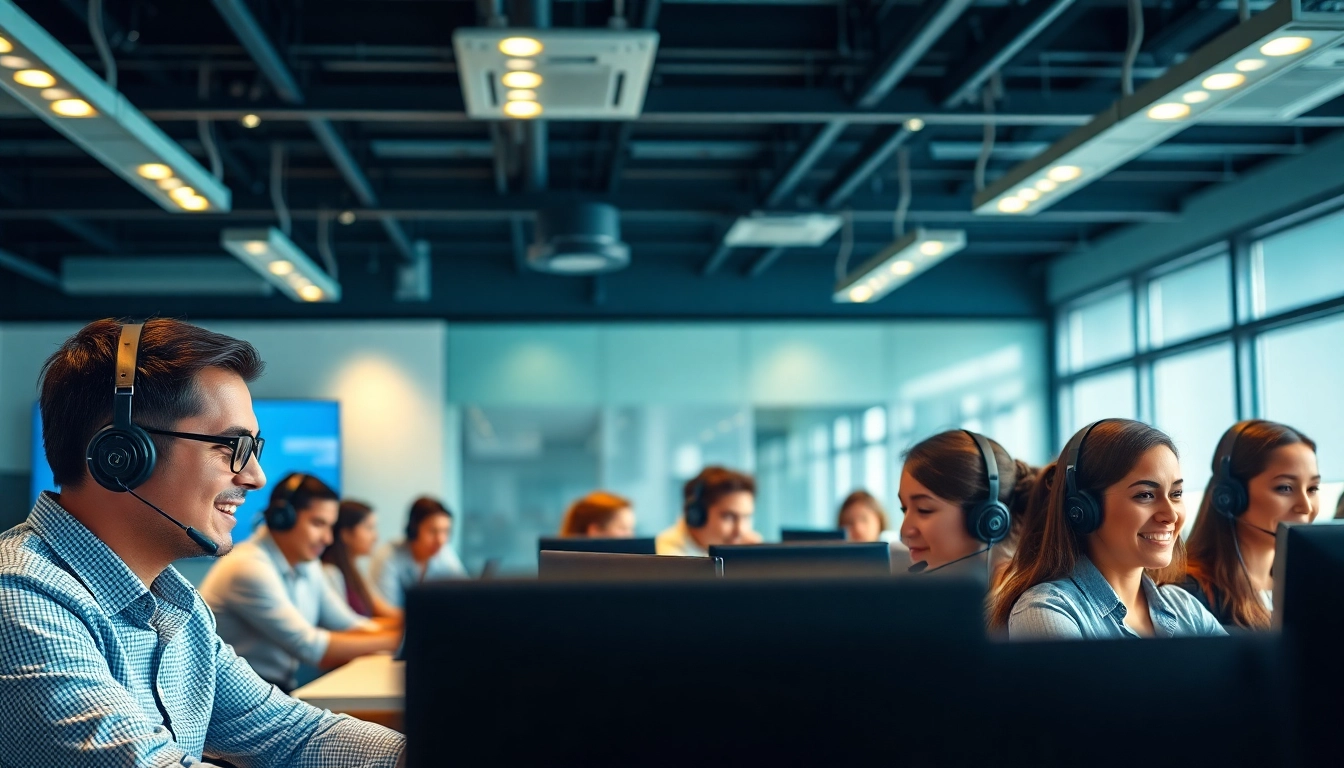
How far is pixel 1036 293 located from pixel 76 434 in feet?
25.8

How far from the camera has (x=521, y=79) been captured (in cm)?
327

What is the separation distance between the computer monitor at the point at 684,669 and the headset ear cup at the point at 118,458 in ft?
2.50

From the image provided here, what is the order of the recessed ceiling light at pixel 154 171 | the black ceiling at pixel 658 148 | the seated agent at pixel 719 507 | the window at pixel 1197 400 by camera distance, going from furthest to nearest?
1. the window at pixel 1197 400
2. the seated agent at pixel 719 507
3. the black ceiling at pixel 658 148
4. the recessed ceiling light at pixel 154 171

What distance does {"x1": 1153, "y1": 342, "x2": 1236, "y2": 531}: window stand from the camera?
6434 millimetres

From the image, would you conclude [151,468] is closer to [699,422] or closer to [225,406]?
[225,406]

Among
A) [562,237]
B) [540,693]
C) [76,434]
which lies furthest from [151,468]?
[562,237]

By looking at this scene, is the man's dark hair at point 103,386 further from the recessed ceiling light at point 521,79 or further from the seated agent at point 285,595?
the seated agent at point 285,595

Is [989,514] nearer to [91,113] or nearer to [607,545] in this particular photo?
[607,545]

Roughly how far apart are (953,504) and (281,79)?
2961mm

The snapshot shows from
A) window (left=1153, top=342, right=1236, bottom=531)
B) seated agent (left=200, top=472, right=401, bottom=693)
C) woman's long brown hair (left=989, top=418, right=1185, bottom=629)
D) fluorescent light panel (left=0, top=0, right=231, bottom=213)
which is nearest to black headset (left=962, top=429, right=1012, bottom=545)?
woman's long brown hair (left=989, top=418, right=1185, bottom=629)

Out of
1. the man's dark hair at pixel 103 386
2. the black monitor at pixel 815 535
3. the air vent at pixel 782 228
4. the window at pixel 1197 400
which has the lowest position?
the black monitor at pixel 815 535

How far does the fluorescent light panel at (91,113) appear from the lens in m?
2.79

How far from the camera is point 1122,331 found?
7570 millimetres

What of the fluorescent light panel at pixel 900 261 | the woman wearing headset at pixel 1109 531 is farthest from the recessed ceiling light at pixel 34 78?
the fluorescent light panel at pixel 900 261
